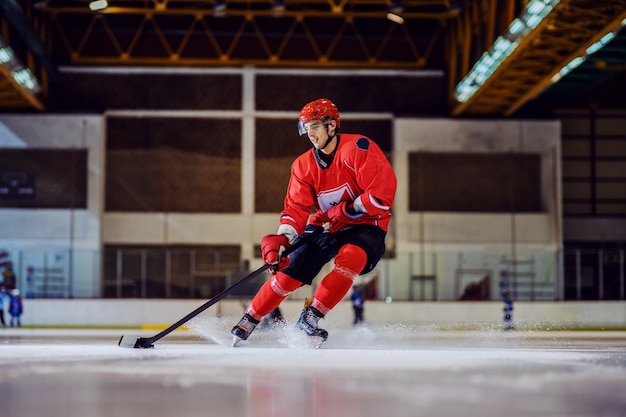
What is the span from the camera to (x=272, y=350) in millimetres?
6328

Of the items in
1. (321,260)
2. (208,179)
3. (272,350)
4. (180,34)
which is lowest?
(272,350)

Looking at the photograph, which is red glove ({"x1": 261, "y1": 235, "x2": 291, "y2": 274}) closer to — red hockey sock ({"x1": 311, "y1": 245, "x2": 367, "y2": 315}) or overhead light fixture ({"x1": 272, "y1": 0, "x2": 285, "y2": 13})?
red hockey sock ({"x1": 311, "y1": 245, "x2": 367, "y2": 315})

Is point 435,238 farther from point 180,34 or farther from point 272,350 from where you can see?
point 272,350

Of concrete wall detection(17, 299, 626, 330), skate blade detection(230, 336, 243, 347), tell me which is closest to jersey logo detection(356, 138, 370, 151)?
skate blade detection(230, 336, 243, 347)

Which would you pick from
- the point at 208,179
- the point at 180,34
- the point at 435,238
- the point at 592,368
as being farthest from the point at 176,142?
the point at 592,368

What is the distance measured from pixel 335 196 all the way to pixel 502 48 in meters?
13.4

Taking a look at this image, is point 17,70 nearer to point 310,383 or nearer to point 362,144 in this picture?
point 362,144

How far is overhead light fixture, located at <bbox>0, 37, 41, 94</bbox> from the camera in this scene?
2034 cm

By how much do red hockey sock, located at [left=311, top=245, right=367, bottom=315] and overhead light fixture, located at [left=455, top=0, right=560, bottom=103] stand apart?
419 inches

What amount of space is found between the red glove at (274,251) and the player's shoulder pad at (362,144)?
87 cm

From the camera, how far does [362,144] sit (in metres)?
6.93

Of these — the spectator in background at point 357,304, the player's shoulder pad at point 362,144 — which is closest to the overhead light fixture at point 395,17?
the spectator in background at point 357,304

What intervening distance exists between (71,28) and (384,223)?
2168cm

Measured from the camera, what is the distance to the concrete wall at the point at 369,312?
23.0 metres
